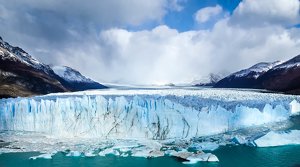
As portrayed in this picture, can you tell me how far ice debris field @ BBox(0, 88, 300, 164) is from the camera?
7.03 meters

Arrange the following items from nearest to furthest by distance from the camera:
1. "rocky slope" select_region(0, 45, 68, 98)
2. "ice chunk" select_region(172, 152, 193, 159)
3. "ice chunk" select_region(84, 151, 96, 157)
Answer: "ice chunk" select_region(172, 152, 193, 159)
"ice chunk" select_region(84, 151, 96, 157)
"rocky slope" select_region(0, 45, 68, 98)

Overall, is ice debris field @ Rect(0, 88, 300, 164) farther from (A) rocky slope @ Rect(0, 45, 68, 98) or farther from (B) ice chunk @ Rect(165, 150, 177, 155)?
(A) rocky slope @ Rect(0, 45, 68, 98)

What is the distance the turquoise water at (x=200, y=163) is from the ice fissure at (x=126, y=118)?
6.39 ft

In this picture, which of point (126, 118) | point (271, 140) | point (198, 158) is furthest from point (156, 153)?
point (271, 140)

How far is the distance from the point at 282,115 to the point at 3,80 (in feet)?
94.6

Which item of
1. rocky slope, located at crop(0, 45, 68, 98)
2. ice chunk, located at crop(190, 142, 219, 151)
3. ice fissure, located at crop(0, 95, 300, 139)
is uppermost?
rocky slope, located at crop(0, 45, 68, 98)

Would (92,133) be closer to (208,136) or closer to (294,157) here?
(208,136)

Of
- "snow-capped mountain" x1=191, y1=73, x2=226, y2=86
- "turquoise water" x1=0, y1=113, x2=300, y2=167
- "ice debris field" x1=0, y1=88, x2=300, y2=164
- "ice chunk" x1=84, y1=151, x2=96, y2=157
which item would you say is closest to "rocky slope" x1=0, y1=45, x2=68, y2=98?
"ice debris field" x1=0, y1=88, x2=300, y2=164

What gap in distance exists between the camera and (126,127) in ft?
27.3

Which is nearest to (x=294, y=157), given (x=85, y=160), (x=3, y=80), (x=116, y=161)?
(x=116, y=161)

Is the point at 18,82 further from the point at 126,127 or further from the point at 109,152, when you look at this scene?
the point at 109,152

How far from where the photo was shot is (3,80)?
76.3 feet

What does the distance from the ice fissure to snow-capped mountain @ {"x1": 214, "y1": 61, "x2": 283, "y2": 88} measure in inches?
1718

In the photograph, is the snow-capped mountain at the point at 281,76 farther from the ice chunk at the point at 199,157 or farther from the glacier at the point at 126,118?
the ice chunk at the point at 199,157
